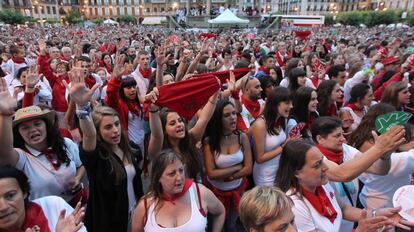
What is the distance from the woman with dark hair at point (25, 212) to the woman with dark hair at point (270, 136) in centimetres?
224

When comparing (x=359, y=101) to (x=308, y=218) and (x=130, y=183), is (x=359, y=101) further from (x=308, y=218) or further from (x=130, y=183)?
(x=130, y=183)

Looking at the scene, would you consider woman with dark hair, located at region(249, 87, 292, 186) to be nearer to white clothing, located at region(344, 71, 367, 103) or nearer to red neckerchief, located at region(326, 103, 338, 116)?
red neckerchief, located at region(326, 103, 338, 116)

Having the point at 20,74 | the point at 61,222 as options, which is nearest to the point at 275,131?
the point at 61,222

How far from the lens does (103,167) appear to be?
9.75ft

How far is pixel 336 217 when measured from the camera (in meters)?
2.52

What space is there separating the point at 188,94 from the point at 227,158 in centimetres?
87

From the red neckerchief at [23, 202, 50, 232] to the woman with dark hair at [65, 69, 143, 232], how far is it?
0.80m

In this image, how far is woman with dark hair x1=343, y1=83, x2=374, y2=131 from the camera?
4797mm

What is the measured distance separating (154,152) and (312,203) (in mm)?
1737

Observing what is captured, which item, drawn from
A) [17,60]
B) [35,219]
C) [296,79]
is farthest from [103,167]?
[17,60]

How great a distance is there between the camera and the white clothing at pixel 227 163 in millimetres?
3598

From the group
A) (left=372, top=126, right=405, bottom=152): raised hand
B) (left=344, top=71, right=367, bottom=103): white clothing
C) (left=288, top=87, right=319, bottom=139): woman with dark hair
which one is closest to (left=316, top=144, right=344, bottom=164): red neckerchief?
(left=372, top=126, right=405, bottom=152): raised hand

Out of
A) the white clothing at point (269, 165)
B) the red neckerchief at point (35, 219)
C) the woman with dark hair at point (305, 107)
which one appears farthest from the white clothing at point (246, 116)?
the red neckerchief at point (35, 219)

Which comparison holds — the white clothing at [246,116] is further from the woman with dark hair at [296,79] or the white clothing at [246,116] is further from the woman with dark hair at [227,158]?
the woman with dark hair at [296,79]
